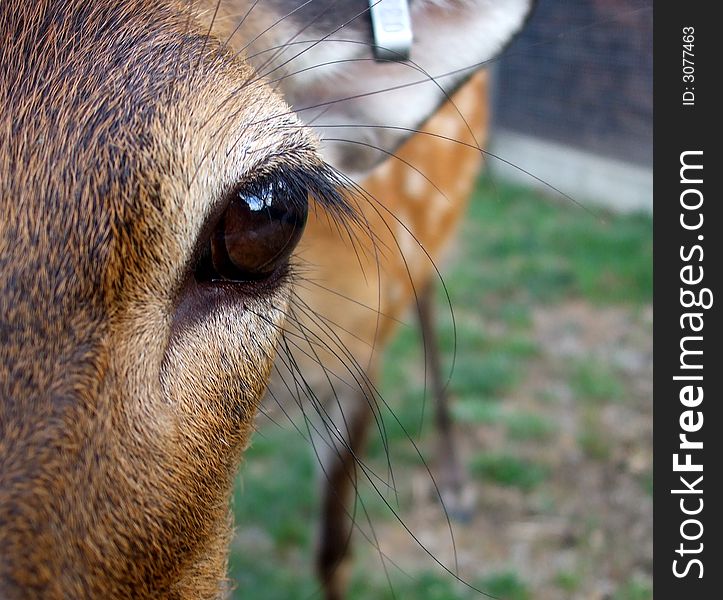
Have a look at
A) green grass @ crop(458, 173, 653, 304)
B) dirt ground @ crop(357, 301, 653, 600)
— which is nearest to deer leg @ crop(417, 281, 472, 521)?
dirt ground @ crop(357, 301, 653, 600)

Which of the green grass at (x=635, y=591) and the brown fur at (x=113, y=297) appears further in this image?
the green grass at (x=635, y=591)

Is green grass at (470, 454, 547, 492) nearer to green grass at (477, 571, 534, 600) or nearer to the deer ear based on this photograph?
green grass at (477, 571, 534, 600)

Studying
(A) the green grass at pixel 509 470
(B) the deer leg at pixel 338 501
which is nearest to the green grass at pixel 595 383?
(A) the green grass at pixel 509 470

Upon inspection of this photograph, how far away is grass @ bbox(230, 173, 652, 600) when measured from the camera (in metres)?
3.67

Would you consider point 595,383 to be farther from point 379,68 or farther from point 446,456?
point 379,68

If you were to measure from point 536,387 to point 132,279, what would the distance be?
419 centimetres

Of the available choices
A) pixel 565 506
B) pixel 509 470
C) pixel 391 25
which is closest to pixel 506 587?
pixel 565 506

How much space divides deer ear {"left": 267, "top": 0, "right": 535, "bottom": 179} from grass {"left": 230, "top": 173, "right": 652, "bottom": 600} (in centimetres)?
65

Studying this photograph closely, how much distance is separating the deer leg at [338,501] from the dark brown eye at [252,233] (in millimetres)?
1829

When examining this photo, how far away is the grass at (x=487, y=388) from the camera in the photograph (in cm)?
367

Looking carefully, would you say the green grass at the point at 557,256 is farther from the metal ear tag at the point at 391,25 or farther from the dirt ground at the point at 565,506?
the metal ear tag at the point at 391,25
